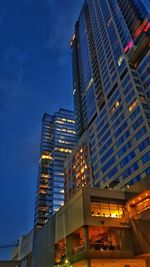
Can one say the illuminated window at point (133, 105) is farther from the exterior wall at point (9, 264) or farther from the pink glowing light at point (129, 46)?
the exterior wall at point (9, 264)

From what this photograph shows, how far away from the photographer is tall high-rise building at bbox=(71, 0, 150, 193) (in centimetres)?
5842

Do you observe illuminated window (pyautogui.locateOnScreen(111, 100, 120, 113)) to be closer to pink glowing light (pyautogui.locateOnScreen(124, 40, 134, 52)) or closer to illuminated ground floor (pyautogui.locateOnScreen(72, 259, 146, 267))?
pink glowing light (pyautogui.locateOnScreen(124, 40, 134, 52))

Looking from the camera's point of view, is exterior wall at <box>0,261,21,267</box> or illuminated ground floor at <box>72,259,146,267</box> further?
exterior wall at <box>0,261,21,267</box>

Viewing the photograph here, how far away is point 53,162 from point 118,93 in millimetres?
79473

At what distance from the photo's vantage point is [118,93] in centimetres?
7262

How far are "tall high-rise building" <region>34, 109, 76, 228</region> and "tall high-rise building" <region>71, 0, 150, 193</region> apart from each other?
37.4m

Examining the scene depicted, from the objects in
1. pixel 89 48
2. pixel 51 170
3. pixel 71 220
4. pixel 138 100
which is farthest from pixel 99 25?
pixel 71 220

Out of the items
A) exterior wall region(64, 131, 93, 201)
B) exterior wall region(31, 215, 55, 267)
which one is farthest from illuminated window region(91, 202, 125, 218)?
exterior wall region(64, 131, 93, 201)

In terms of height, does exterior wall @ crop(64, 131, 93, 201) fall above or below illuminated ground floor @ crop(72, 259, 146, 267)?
above

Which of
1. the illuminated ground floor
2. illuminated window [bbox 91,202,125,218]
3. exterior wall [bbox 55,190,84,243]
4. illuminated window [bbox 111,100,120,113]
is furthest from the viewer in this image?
illuminated window [bbox 111,100,120,113]

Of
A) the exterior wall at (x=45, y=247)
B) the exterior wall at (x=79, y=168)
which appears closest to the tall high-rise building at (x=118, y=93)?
the exterior wall at (x=79, y=168)


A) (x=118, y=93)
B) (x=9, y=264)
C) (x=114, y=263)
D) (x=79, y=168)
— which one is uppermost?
(x=118, y=93)

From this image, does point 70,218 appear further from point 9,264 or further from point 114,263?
point 9,264

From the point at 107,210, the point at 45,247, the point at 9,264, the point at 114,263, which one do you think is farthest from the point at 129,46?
the point at 9,264
